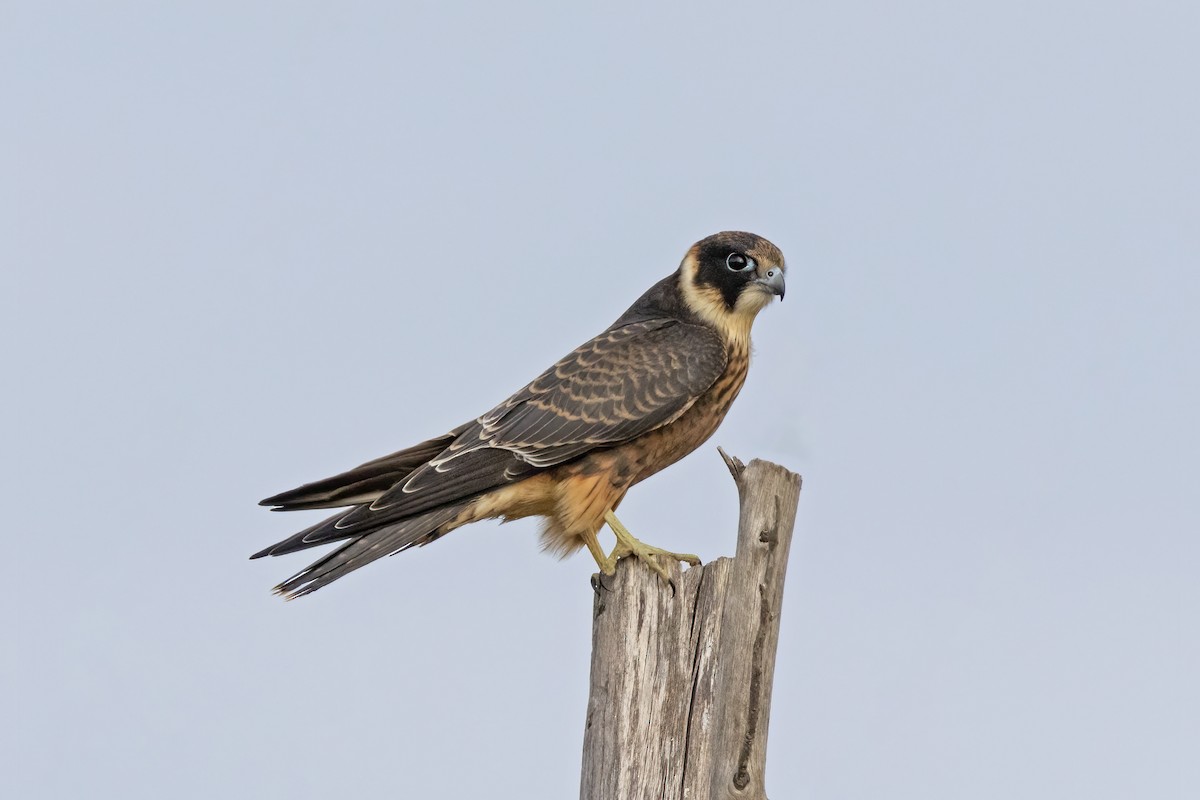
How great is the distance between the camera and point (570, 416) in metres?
5.16

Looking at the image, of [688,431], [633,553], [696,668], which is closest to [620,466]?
[688,431]

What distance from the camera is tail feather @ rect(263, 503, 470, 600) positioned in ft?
15.0

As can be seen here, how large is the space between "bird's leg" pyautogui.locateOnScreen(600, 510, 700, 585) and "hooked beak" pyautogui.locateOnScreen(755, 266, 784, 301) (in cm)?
119

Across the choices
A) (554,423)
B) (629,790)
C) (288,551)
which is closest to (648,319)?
(554,423)

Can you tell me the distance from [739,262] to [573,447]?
1.11m

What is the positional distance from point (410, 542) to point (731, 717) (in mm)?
1618

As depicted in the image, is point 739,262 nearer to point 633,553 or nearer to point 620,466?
point 620,466

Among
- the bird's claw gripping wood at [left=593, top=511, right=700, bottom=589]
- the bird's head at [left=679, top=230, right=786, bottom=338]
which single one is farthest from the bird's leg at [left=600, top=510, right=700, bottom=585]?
the bird's head at [left=679, top=230, right=786, bottom=338]

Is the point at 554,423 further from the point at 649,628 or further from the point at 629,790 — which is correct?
the point at 629,790

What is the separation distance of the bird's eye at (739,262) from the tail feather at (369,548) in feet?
4.99

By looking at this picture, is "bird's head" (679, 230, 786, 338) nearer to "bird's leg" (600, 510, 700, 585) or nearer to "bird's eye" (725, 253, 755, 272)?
"bird's eye" (725, 253, 755, 272)

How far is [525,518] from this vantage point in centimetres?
531

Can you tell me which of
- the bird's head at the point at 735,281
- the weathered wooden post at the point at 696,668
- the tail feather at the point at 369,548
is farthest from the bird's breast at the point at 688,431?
the weathered wooden post at the point at 696,668

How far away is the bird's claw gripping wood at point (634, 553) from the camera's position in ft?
14.2
